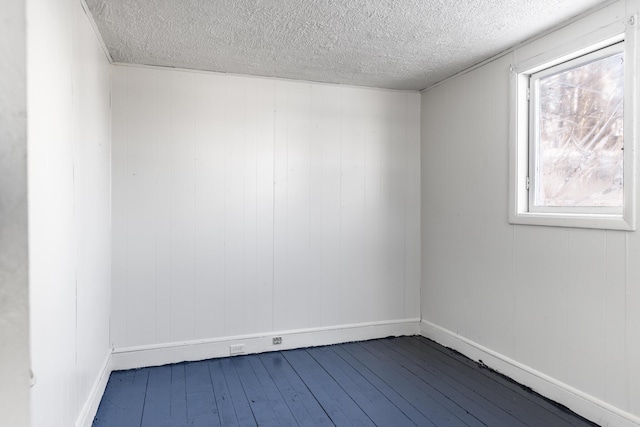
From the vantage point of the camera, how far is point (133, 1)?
7.07 feet

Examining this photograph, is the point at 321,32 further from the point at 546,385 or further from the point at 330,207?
the point at 546,385

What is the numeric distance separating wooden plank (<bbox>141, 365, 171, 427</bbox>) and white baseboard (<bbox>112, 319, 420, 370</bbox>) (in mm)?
116

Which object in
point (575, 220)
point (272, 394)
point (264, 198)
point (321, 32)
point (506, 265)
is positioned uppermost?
point (321, 32)

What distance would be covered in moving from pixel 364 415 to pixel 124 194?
229cm

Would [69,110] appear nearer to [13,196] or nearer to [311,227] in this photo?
[13,196]

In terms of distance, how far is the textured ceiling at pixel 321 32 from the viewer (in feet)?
7.25

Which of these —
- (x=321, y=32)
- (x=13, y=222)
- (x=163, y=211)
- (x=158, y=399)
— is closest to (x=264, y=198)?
(x=163, y=211)

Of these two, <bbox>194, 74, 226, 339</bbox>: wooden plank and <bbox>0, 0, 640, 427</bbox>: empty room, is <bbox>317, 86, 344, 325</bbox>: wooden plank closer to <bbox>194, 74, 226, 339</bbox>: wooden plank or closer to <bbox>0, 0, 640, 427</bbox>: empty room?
<bbox>0, 0, 640, 427</bbox>: empty room

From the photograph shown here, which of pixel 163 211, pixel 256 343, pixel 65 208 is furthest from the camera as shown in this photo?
pixel 256 343

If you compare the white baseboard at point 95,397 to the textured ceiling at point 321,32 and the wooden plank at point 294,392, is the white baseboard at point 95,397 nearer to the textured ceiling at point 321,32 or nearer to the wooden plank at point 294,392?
the wooden plank at point 294,392

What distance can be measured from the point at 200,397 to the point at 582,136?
2.89 meters

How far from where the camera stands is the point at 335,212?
361cm

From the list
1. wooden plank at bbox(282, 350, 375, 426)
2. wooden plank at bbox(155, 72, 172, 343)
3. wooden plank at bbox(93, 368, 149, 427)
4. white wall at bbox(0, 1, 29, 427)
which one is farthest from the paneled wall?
white wall at bbox(0, 1, 29, 427)

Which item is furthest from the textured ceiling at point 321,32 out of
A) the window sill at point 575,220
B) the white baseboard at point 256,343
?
the white baseboard at point 256,343
